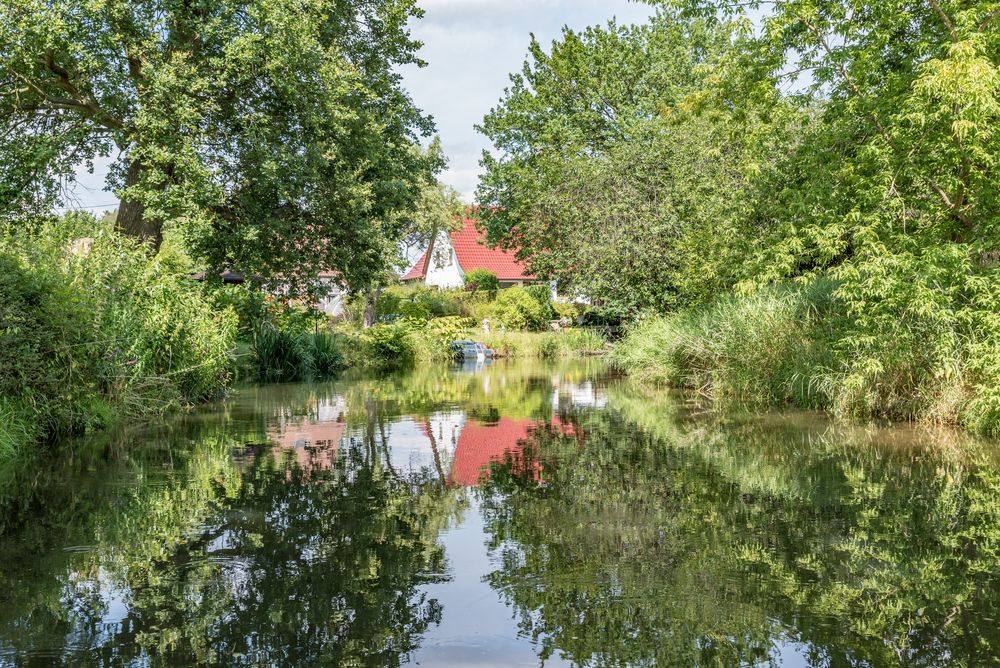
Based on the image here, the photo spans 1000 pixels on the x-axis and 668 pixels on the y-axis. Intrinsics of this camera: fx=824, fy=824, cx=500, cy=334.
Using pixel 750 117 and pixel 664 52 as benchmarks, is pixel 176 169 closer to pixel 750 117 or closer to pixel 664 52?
pixel 750 117

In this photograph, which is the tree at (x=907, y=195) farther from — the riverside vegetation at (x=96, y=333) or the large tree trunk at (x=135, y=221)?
the large tree trunk at (x=135, y=221)

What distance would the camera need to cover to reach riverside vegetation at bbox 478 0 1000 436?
1035 cm

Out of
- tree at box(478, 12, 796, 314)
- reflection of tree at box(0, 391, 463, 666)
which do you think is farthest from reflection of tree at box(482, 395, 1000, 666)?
tree at box(478, 12, 796, 314)

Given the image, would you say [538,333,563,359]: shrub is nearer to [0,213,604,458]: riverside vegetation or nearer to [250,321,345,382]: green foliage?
[250,321,345,382]: green foliage

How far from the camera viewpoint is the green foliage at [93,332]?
11.0 meters

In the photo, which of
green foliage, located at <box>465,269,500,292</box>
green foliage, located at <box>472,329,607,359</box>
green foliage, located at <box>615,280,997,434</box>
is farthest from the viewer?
green foliage, located at <box>465,269,500,292</box>

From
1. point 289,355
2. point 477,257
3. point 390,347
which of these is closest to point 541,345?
point 390,347

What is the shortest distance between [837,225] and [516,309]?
28505 millimetres

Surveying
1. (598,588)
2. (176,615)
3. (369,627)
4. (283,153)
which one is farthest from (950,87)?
(283,153)

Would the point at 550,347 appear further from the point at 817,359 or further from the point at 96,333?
the point at 96,333

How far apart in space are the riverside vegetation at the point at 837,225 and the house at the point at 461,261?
105 ft

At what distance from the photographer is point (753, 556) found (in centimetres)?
531

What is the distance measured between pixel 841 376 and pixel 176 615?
10.9m

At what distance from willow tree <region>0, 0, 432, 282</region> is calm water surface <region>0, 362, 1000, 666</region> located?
33.7 feet
